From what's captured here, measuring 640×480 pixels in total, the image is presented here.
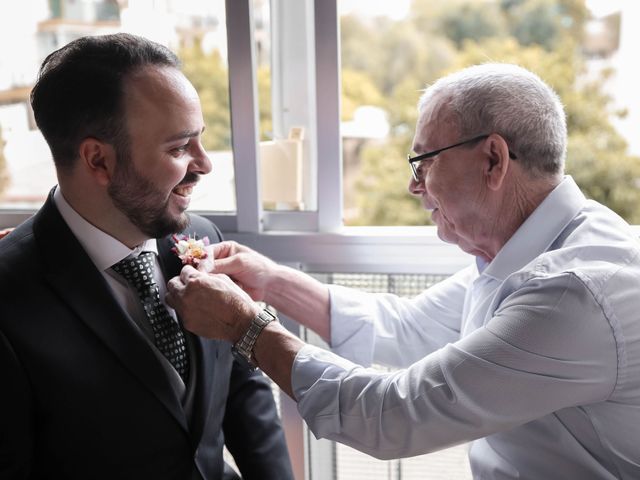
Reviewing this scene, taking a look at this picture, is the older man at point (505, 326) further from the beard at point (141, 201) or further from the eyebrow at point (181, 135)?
the eyebrow at point (181, 135)

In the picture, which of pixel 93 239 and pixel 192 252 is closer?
pixel 93 239

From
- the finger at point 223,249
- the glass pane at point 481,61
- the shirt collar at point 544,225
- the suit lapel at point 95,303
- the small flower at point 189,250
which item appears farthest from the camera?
the glass pane at point 481,61

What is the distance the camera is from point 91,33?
7.50 ft

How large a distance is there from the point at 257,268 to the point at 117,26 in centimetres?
104

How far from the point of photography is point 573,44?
4.93m

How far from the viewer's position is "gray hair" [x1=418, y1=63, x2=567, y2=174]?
4.62 feet

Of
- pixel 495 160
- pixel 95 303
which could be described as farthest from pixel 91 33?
pixel 495 160

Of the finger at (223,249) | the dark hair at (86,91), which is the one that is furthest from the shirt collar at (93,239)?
the finger at (223,249)

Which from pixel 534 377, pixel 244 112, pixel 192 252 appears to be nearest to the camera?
pixel 534 377

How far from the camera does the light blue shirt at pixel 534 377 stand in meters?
1.26

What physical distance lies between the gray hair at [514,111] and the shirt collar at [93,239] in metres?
0.80

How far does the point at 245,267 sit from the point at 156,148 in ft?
1.63

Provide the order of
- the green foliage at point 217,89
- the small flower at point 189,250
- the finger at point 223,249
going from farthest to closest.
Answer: the green foliage at point 217,89 → the finger at point 223,249 → the small flower at point 189,250

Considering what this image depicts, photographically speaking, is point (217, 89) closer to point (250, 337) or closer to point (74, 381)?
point (250, 337)
